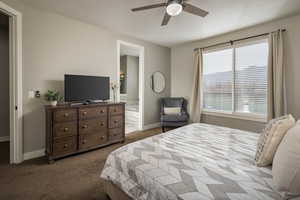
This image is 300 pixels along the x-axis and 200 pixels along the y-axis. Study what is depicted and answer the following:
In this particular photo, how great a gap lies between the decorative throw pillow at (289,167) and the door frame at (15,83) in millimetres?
3332

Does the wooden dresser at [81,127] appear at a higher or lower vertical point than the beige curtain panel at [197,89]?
lower

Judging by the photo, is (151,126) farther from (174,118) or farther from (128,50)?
(128,50)

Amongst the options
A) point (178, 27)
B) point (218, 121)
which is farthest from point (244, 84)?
point (178, 27)

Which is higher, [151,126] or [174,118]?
[174,118]

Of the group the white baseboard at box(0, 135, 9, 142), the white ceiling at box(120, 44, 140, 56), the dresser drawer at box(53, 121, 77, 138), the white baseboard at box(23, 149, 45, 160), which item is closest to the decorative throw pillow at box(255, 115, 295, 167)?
the dresser drawer at box(53, 121, 77, 138)

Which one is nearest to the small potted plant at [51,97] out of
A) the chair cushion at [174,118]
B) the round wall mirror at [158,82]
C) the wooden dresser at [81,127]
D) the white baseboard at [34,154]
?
the wooden dresser at [81,127]

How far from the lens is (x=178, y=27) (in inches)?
134

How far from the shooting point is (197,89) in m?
4.28

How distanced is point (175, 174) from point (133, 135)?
3049 millimetres

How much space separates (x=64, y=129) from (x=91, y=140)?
0.55 m

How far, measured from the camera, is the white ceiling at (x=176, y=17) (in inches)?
96.7

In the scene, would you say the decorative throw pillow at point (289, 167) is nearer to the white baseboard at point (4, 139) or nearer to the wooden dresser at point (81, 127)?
the wooden dresser at point (81, 127)

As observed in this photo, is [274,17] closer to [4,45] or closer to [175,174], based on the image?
[175,174]

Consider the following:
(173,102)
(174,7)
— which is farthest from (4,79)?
(173,102)
